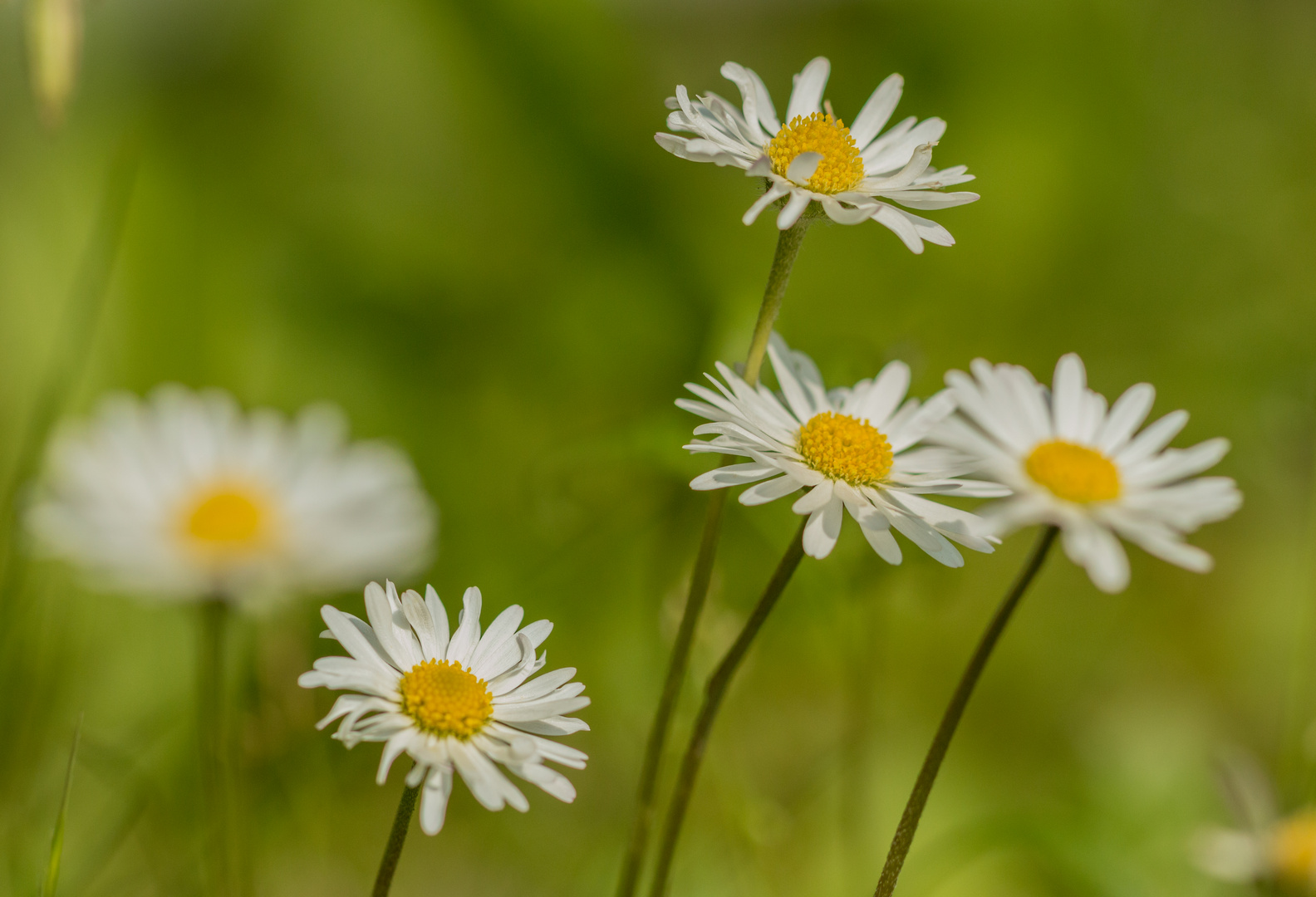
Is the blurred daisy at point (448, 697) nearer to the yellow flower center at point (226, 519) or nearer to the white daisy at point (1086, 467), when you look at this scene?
the white daisy at point (1086, 467)

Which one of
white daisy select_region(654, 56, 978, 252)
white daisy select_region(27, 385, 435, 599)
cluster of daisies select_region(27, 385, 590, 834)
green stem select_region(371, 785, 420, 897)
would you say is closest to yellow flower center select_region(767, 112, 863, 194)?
white daisy select_region(654, 56, 978, 252)

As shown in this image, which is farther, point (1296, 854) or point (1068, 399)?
point (1296, 854)

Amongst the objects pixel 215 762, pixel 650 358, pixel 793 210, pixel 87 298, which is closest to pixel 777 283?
pixel 793 210

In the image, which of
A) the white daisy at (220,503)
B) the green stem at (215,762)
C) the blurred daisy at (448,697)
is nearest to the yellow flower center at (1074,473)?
the blurred daisy at (448,697)

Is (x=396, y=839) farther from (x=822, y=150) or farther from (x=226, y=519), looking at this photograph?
(x=226, y=519)

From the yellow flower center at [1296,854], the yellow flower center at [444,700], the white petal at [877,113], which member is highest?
the white petal at [877,113]

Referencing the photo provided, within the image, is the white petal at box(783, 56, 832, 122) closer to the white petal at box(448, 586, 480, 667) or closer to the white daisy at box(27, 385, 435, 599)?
the white petal at box(448, 586, 480, 667)
